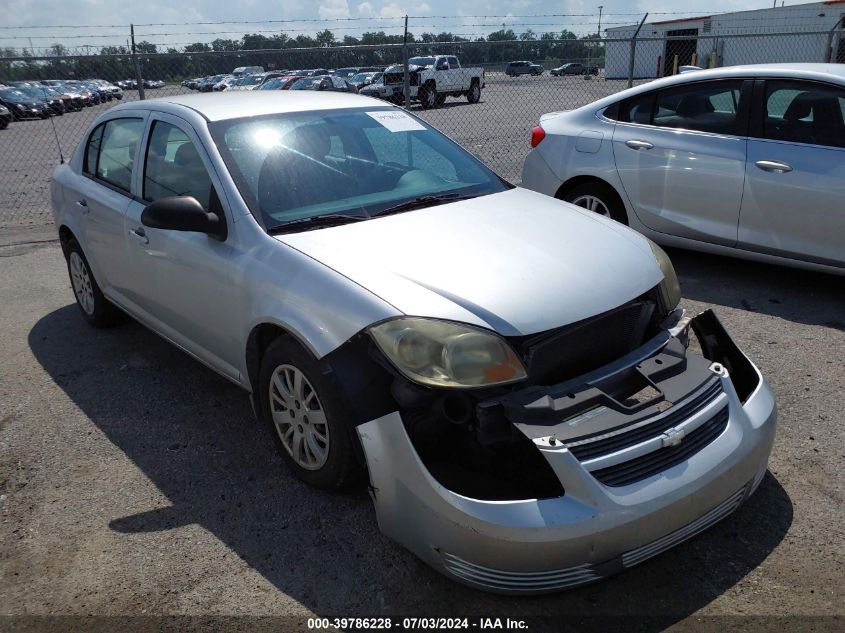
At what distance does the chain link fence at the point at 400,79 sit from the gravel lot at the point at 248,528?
6.47 feet

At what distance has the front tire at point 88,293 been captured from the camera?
511 cm

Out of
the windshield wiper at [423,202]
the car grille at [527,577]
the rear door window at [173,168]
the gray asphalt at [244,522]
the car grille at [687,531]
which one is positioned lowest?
the gray asphalt at [244,522]

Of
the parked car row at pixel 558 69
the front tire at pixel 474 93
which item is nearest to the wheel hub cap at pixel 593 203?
the parked car row at pixel 558 69

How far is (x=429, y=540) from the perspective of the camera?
8.25 ft

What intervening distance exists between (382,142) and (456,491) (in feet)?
7.28

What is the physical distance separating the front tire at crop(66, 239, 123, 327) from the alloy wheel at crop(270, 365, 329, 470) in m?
2.40

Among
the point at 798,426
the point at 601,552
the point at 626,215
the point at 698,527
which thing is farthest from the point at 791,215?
the point at 601,552

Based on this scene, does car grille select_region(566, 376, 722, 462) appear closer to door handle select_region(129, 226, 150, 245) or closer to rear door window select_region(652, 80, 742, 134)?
door handle select_region(129, 226, 150, 245)

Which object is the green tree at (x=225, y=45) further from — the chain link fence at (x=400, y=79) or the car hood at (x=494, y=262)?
the car hood at (x=494, y=262)

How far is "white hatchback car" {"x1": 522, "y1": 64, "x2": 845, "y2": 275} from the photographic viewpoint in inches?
198

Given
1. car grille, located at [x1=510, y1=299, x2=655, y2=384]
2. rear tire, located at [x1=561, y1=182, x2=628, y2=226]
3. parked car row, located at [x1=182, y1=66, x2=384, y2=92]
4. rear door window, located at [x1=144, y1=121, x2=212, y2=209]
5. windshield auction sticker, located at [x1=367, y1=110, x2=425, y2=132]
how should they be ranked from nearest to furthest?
1. car grille, located at [x1=510, y1=299, x2=655, y2=384]
2. rear door window, located at [x1=144, y1=121, x2=212, y2=209]
3. windshield auction sticker, located at [x1=367, y1=110, x2=425, y2=132]
4. rear tire, located at [x1=561, y1=182, x2=628, y2=226]
5. parked car row, located at [x1=182, y1=66, x2=384, y2=92]

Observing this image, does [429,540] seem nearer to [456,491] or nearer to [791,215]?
[456,491]

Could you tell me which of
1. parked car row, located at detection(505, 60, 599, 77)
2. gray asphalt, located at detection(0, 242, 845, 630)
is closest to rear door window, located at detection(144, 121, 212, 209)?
gray asphalt, located at detection(0, 242, 845, 630)

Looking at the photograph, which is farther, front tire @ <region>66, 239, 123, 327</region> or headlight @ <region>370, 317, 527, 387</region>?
front tire @ <region>66, 239, 123, 327</region>
